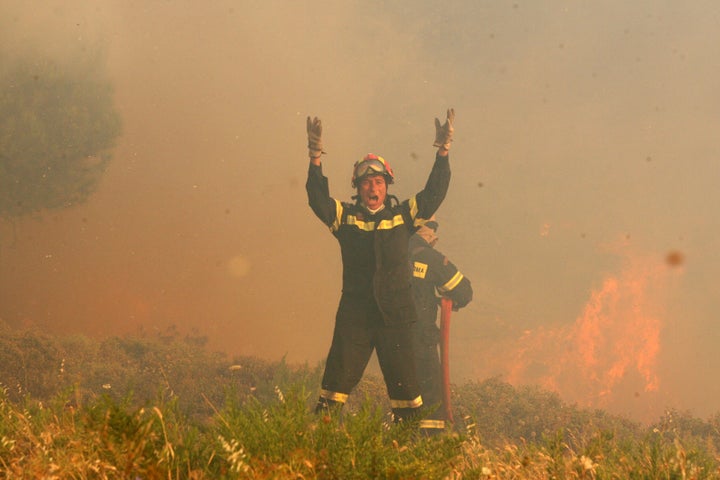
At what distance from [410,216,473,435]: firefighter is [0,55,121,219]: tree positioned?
626 inches

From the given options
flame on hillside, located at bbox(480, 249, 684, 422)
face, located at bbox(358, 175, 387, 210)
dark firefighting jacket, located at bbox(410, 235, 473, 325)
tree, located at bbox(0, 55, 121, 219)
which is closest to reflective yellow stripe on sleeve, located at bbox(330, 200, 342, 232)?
face, located at bbox(358, 175, 387, 210)

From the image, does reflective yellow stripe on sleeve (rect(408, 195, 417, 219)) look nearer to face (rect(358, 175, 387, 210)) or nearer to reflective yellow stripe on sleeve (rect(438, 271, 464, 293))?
face (rect(358, 175, 387, 210))

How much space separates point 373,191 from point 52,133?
17170 millimetres

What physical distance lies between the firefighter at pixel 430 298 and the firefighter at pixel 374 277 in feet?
6.42

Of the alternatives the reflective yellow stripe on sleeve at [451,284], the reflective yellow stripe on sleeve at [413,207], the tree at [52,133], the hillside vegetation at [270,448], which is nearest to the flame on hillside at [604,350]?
the tree at [52,133]

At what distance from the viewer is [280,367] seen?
8.98 metres

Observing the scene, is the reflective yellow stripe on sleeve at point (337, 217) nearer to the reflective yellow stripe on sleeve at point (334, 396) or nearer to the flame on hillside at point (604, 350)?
the reflective yellow stripe on sleeve at point (334, 396)

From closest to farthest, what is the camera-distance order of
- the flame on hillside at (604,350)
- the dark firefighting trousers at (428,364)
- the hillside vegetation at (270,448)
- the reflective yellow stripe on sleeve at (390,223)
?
1. the hillside vegetation at (270,448)
2. the reflective yellow stripe on sleeve at (390,223)
3. the dark firefighting trousers at (428,364)
4. the flame on hillside at (604,350)

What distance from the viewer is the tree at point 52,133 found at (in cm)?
1834

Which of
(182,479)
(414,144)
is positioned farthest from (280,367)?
(414,144)

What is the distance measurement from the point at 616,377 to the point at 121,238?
112ft

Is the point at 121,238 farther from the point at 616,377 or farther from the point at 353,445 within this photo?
the point at 353,445

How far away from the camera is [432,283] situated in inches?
297

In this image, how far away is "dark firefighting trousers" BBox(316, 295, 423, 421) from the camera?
505cm
